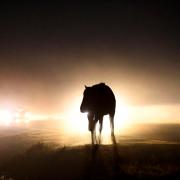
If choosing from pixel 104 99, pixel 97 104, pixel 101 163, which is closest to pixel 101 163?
pixel 101 163

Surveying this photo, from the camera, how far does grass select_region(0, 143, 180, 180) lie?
24.8 meters

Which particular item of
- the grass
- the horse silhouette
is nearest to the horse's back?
the horse silhouette

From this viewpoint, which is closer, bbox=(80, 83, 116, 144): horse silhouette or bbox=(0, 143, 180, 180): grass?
bbox=(0, 143, 180, 180): grass

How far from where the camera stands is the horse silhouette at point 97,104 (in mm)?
30547

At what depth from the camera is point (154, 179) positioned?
76.5 ft

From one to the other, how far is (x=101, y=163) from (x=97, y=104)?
5.44m

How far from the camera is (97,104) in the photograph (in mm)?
30516

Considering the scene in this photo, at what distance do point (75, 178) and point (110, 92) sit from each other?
8527 millimetres

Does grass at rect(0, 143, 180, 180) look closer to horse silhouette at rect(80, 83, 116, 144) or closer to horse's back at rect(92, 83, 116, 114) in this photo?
horse silhouette at rect(80, 83, 116, 144)

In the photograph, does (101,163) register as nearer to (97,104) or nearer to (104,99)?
(97,104)

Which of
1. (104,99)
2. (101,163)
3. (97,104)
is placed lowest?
(101,163)

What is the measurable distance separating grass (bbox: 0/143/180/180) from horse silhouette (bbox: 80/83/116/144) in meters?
2.44

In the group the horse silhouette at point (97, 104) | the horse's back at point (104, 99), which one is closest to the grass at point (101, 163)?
the horse silhouette at point (97, 104)

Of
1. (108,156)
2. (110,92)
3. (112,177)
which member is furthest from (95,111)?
(112,177)
